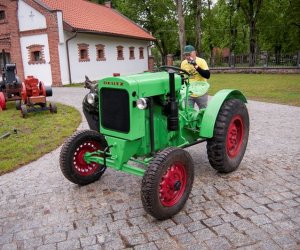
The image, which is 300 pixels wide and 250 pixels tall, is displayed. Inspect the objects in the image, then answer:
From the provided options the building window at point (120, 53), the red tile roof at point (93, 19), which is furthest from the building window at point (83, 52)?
the building window at point (120, 53)

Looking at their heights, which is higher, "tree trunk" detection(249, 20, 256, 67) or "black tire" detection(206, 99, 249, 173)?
"tree trunk" detection(249, 20, 256, 67)

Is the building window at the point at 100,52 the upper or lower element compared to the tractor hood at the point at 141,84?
upper

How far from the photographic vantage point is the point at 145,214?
3650 mm

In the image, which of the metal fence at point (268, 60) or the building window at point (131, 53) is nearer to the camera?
the metal fence at point (268, 60)

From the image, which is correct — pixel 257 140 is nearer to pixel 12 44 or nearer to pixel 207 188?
pixel 207 188

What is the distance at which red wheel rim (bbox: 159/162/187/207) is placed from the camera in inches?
135

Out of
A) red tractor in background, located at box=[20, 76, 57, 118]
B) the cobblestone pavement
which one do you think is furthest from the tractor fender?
red tractor in background, located at box=[20, 76, 57, 118]

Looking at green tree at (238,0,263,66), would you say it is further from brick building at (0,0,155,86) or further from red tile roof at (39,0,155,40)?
brick building at (0,0,155,86)

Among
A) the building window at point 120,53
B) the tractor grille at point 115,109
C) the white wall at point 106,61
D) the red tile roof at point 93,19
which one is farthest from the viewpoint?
the building window at point 120,53

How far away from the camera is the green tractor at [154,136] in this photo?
345 centimetres

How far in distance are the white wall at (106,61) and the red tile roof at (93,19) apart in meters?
0.66

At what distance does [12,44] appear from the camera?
20.9 m

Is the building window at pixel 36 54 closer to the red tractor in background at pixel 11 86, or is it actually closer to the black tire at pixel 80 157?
the red tractor in background at pixel 11 86

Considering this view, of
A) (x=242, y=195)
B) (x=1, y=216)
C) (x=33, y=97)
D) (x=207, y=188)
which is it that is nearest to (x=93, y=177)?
(x=1, y=216)
